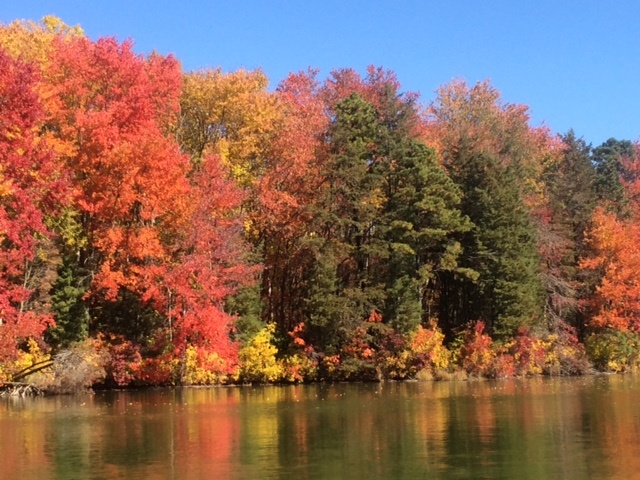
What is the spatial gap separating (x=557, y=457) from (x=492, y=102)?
Answer: 174 ft

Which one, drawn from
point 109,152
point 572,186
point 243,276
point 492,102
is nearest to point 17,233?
point 109,152

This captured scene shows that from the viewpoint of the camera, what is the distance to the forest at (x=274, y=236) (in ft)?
138

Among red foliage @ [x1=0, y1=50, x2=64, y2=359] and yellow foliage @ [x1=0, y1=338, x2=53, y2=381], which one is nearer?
red foliage @ [x1=0, y1=50, x2=64, y2=359]

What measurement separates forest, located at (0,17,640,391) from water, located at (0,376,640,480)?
6.17m

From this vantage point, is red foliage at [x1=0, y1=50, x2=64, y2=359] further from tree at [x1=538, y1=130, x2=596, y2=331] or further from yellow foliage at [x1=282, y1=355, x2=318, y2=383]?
tree at [x1=538, y1=130, x2=596, y2=331]

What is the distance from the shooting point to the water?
729 inches

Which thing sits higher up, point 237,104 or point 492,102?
point 492,102

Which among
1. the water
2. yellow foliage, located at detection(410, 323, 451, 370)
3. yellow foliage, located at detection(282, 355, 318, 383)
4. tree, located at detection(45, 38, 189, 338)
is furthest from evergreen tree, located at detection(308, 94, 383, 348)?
the water

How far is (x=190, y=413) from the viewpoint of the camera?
3088 centimetres

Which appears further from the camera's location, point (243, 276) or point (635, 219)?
point (635, 219)

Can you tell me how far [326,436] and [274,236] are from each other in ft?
97.5

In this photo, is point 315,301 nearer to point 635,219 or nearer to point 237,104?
point 237,104

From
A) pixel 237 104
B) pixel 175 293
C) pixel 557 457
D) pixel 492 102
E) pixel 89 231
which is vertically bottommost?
pixel 557 457

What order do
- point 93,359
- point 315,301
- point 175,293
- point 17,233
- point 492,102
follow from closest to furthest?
point 17,233 < point 93,359 < point 175,293 < point 315,301 < point 492,102
